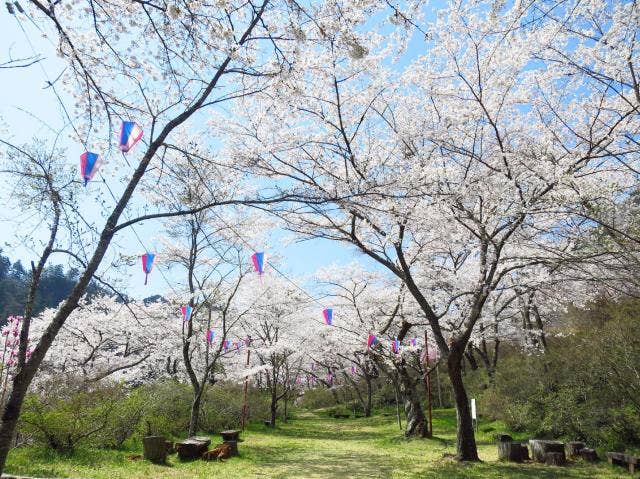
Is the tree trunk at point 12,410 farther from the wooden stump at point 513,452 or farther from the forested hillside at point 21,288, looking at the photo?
the forested hillside at point 21,288

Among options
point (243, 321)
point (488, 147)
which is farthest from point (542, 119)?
point (243, 321)

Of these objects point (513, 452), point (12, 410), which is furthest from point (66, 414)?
point (513, 452)

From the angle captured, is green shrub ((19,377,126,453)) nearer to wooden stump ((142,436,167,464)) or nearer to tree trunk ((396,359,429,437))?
wooden stump ((142,436,167,464))

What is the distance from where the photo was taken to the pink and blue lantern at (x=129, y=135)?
173 inches

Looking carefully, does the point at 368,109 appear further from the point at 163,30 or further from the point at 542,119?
the point at 163,30

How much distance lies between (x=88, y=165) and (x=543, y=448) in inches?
364

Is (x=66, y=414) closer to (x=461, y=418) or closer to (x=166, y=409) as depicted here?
(x=166, y=409)

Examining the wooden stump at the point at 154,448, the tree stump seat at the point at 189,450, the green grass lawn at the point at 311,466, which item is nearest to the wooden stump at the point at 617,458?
the green grass lawn at the point at 311,466

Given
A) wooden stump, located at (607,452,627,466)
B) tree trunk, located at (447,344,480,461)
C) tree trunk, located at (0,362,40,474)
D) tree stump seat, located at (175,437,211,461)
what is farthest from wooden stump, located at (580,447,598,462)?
tree trunk, located at (0,362,40,474)

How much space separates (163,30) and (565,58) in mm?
5544

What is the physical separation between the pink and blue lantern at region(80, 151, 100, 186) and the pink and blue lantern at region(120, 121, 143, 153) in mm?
315

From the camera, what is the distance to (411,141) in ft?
32.4

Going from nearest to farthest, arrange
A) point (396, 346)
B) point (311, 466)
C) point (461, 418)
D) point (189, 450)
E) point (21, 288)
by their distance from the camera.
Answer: point (461, 418) < point (311, 466) < point (189, 450) < point (396, 346) < point (21, 288)

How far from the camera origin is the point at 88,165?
176 inches
